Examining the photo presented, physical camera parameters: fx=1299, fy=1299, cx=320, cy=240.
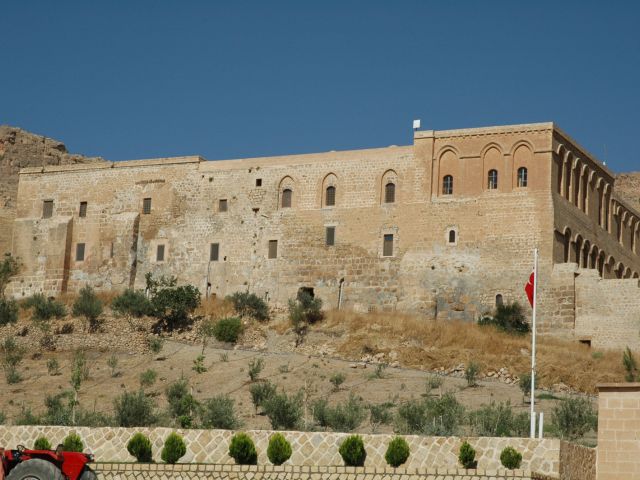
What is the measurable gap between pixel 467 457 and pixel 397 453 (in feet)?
4.26

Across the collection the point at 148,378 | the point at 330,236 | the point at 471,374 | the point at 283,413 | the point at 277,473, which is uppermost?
the point at 330,236

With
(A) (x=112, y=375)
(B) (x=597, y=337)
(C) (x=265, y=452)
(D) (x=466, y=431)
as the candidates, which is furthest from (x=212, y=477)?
(B) (x=597, y=337)

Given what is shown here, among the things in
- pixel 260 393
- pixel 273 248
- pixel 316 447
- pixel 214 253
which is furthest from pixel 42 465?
pixel 214 253

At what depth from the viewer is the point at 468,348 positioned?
139ft

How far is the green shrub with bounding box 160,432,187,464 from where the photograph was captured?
81.6 feet

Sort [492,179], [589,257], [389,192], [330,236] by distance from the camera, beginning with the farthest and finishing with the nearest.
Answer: [589,257], [330,236], [389,192], [492,179]

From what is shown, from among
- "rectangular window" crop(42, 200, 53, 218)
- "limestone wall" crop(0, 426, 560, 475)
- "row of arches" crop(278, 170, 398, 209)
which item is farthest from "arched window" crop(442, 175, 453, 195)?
"limestone wall" crop(0, 426, 560, 475)

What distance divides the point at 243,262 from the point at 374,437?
2538 centimetres

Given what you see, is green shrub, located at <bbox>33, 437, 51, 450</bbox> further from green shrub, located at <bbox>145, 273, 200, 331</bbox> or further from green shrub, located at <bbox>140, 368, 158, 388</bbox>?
green shrub, located at <bbox>145, 273, 200, 331</bbox>

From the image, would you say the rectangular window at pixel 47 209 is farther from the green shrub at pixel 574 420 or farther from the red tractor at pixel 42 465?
the red tractor at pixel 42 465

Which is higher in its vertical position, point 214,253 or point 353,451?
point 214,253

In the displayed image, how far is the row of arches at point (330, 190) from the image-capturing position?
47781mm

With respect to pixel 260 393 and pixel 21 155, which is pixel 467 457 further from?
pixel 21 155

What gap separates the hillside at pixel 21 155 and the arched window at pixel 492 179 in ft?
67.1
